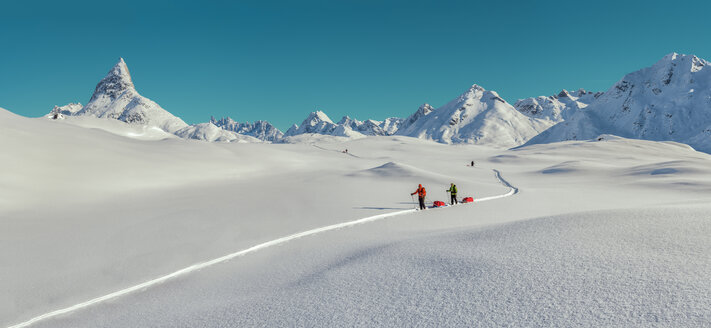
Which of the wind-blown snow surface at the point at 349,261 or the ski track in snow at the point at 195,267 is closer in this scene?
the wind-blown snow surface at the point at 349,261

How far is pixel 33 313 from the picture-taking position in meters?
6.84

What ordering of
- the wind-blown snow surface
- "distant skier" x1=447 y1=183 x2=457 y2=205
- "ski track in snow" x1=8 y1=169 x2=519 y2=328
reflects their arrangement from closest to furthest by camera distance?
the wind-blown snow surface
"ski track in snow" x1=8 y1=169 x2=519 y2=328
"distant skier" x1=447 y1=183 x2=457 y2=205

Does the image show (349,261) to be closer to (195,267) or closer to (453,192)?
(195,267)

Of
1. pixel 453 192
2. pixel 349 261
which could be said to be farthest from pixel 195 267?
pixel 453 192

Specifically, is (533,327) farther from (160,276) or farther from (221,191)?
(221,191)

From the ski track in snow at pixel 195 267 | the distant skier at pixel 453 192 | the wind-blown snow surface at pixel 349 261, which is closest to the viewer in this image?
the wind-blown snow surface at pixel 349 261

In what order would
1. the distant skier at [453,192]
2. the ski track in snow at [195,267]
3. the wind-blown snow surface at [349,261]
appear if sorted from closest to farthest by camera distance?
1. the wind-blown snow surface at [349,261]
2. the ski track in snow at [195,267]
3. the distant skier at [453,192]

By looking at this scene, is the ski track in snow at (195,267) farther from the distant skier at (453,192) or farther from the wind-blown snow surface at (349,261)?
the distant skier at (453,192)

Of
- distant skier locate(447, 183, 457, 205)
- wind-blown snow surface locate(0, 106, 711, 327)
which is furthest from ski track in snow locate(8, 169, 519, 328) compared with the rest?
distant skier locate(447, 183, 457, 205)

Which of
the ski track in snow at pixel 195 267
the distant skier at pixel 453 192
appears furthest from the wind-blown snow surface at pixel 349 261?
the distant skier at pixel 453 192

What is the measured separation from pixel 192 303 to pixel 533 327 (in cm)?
555

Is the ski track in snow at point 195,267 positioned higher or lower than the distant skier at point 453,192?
lower

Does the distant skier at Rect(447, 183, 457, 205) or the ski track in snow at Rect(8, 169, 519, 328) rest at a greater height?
the distant skier at Rect(447, 183, 457, 205)

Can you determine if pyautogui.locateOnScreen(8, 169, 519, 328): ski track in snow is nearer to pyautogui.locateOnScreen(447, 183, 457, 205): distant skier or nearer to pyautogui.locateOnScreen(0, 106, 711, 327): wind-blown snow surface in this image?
pyautogui.locateOnScreen(0, 106, 711, 327): wind-blown snow surface
